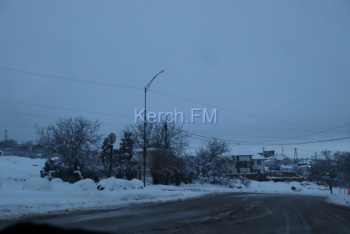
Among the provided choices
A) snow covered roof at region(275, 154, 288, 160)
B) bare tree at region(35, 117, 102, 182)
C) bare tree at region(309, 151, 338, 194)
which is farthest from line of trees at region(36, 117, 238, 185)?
snow covered roof at region(275, 154, 288, 160)

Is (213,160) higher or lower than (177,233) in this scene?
higher

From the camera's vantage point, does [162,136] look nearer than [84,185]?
No

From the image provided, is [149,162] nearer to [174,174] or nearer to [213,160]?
[174,174]

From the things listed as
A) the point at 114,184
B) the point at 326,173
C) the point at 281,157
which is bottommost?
the point at 114,184

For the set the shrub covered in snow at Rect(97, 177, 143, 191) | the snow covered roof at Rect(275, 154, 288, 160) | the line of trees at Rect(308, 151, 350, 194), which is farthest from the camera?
the snow covered roof at Rect(275, 154, 288, 160)

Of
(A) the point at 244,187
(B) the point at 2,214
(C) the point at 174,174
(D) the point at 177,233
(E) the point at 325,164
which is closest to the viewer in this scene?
(D) the point at 177,233

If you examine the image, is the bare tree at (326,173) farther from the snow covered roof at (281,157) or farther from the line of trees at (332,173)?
the snow covered roof at (281,157)

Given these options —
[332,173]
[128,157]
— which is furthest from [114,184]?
[332,173]

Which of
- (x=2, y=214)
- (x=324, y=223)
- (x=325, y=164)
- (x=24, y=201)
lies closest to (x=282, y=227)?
(x=324, y=223)

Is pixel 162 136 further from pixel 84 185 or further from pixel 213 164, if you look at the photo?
pixel 84 185

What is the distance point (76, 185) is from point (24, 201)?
18.9 feet

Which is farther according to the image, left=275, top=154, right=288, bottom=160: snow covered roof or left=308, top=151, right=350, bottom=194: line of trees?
left=275, top=154, right=288, bottom=160: snow covered roof

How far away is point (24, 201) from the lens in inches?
700

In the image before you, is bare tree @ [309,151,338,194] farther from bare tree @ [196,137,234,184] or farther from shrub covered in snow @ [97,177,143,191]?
shrub covered in snow @ [97,177,143,191]
